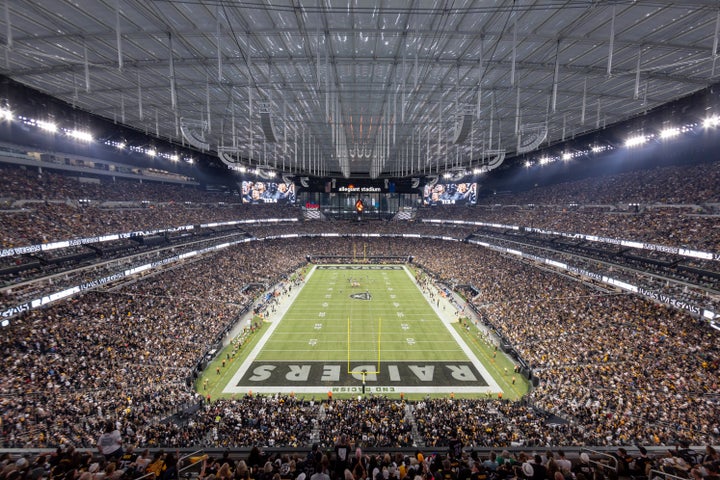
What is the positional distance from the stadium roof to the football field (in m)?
15.2

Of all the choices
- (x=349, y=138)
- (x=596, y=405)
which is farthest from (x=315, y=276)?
(x=596, y=405)

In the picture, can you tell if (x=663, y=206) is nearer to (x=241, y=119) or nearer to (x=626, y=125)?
(x=626, y=125)

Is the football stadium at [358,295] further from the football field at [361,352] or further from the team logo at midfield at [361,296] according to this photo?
the team logo at midfield at [361,296]

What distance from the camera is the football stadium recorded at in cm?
1059

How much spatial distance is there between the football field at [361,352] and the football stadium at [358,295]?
0.72 ft

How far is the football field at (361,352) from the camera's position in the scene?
20.7 meters

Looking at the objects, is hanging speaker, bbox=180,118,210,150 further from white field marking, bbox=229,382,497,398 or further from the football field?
the football field

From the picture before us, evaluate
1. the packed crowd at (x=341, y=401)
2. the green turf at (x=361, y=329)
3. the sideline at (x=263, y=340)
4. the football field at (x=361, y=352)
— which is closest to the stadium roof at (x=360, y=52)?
the packed crowd at (x=341, y=401)

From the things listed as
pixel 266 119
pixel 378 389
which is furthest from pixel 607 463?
pixel 266 119

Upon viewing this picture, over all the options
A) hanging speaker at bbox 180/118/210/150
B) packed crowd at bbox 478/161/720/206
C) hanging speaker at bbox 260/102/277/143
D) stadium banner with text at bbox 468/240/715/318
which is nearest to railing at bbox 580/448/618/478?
hanging speaker at bbox 260/102/277/143

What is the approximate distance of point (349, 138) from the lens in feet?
100

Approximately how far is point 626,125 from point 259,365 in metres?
34.3

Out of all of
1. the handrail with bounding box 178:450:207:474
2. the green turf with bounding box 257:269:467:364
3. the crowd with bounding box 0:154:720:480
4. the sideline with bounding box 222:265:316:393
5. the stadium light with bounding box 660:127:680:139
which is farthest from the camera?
the green turf with bounding box 257:269:467:364

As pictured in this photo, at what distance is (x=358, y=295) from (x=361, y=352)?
48.5ft
